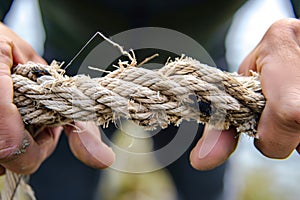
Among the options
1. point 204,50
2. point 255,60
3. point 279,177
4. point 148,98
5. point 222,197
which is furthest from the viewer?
point 279,177

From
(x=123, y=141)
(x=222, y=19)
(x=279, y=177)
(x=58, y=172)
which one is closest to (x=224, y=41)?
(x=222, y=19)

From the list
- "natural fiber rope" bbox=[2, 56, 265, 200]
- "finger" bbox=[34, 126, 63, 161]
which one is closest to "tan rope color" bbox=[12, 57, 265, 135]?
"natural fiber rope" bbox=[2, 56, 265, 200]

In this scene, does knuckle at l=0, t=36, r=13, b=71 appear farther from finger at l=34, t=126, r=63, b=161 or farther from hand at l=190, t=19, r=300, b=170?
hand at l=190, t=19, r=300, b=170

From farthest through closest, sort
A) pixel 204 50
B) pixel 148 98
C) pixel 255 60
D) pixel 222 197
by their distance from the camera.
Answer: pixel 222 197 → pixel 204 50 → pixel 255 60 → pixel 148 98

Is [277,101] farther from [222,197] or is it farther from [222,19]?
[222,197]

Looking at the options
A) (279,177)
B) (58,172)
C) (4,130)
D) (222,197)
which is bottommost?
(279,177)

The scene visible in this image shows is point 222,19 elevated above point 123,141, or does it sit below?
above

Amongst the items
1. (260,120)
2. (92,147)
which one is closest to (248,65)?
(260,120)
